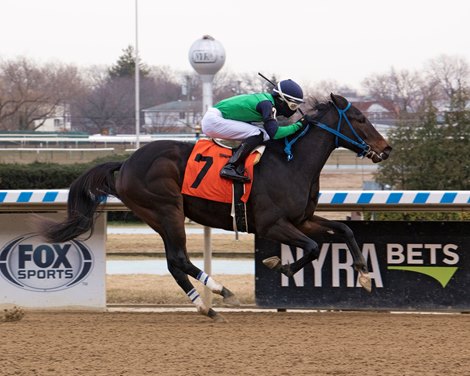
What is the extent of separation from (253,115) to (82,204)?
1739mm

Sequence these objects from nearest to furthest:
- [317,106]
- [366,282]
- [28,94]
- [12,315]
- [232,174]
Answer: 1. [232,174]
2. [366,282]
3. [12,315]
4. [317,106]
5. [28,94]

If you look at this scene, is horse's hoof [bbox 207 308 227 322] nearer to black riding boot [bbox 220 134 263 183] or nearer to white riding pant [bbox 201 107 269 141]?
black riding boot [bbox 220 134 263 183]

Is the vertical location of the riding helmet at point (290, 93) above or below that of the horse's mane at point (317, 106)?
above

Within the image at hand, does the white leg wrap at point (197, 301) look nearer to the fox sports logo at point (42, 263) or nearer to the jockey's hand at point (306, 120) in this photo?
the fox sports logo at point (42, 263)

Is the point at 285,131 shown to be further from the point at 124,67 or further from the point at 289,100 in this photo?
the point at 124,67

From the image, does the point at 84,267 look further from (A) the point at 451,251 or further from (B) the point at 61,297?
(A) the point at 451,251

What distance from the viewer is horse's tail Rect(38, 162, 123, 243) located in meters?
8.35

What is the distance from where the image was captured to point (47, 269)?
9.16m

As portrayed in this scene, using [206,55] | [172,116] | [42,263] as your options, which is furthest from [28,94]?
[42,263]

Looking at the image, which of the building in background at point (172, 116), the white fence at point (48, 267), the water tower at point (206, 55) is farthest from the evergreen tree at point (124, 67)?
the white fence at point (48, 267)

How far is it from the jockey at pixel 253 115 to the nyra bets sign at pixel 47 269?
5.70ft

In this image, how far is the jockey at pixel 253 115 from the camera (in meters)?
8.02

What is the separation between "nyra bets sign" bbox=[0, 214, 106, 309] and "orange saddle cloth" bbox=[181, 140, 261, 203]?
4.82ft

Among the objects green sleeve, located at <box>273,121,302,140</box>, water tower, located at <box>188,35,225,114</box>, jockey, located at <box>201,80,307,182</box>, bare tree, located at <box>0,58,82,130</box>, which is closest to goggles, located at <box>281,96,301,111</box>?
jockey, located at <box>201,80,307,182</box>
